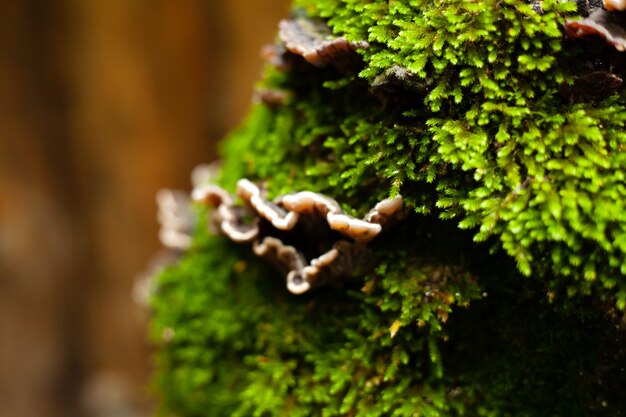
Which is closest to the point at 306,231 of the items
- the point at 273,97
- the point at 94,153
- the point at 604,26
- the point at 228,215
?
the point at 228,215

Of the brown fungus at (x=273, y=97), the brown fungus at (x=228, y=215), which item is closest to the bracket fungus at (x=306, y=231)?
the brown fungus at (x=228, y=215)

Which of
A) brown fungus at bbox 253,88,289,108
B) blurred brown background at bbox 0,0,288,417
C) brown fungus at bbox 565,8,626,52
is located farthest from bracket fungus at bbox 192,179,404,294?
blurred brown background at bbox 0,0,288,417

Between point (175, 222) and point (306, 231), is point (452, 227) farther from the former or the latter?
point (175, 222)

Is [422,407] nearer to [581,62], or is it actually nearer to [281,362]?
[281,362]

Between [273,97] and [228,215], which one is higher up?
[273,97]

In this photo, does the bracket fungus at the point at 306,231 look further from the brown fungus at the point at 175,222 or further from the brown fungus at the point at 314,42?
the brown fungus at the point at 175,222

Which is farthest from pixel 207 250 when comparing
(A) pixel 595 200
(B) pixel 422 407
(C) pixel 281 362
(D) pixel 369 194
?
(A) pixel 595 200

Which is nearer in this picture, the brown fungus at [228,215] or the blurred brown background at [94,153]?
the brown fungus at [228,215]

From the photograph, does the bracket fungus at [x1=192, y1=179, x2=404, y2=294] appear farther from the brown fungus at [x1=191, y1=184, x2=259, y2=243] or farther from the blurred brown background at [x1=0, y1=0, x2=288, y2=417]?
the blurred brown background at [x1=0, y1=0, x2=288, y2=417]
